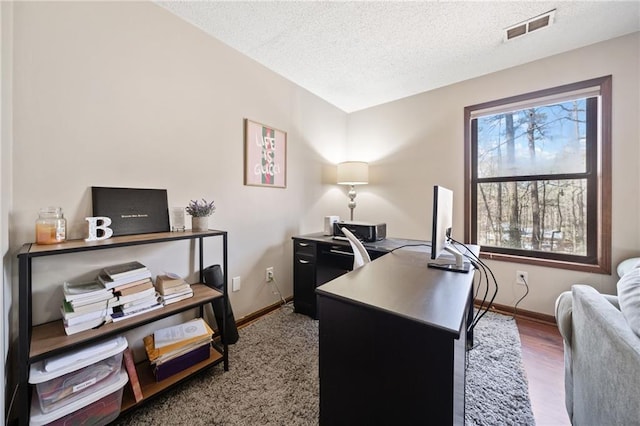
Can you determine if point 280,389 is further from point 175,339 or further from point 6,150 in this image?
point 6,150

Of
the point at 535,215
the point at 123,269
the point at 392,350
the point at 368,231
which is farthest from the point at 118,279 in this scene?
the point at 535,215

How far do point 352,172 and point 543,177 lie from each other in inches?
74.7

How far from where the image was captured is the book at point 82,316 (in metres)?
1.12

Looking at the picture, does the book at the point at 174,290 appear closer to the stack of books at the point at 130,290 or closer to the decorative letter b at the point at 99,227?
the stack of books at the point at 130,290

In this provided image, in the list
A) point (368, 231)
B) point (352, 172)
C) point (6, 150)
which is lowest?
point (368, 231)

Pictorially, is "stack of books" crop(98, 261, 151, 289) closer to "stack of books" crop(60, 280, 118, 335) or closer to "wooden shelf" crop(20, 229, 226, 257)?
"stack of books" crop(60, 280, 118, 335)

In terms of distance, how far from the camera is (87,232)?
136cm

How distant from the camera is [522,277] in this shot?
239 centimetres

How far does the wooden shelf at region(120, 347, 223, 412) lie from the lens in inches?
49.9

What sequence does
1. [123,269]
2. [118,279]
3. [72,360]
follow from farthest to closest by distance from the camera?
[123,269] < [118,279] < [72,360]

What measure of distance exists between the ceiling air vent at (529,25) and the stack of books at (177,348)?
318 centimetres

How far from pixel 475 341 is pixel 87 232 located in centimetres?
281

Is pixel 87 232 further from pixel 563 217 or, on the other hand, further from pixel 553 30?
pixel 563 217

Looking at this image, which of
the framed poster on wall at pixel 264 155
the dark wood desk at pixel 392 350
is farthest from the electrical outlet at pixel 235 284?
the dark wood desk at pixel 392 350
